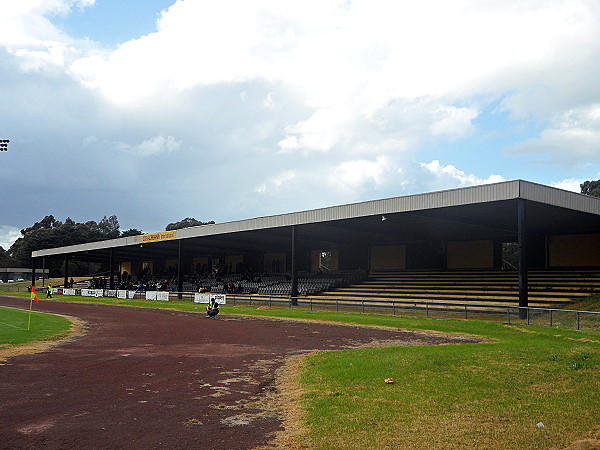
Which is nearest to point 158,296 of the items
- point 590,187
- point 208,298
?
point 208,298

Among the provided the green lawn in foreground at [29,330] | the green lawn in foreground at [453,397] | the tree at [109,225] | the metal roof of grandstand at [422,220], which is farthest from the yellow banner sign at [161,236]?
the tree at [109,225]

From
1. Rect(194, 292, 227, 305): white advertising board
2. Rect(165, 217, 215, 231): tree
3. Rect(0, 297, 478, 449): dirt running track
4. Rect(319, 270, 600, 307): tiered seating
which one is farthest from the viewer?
Rect(165, 217, 215, 231): tree

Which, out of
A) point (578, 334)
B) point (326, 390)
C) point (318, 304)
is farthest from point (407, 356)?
point (318, 304)

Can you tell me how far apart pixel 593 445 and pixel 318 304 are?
31154 millimetres

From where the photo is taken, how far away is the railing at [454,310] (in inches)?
852

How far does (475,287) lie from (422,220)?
6696 millimetres

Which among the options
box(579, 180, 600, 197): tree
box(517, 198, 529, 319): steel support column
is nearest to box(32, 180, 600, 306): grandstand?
box(517, 198, 529, 319): steel support column

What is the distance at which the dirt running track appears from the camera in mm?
7574

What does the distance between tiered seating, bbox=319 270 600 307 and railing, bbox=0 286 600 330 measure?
166 inches

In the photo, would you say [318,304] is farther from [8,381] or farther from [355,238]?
[8,381]

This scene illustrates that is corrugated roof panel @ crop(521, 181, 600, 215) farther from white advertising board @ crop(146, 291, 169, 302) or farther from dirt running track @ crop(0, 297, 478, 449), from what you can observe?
white advertising board @ crop(146, 291, 169, 302)

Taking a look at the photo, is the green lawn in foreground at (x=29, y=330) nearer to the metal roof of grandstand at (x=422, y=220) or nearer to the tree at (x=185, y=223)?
the metal roof of grandstand at (x=422, y=220)

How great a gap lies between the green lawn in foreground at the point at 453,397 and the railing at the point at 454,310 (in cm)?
790

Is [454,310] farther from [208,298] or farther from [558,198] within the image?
[208,298]
